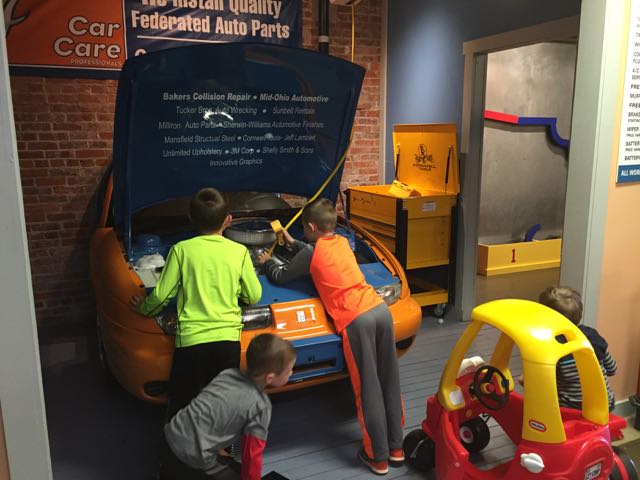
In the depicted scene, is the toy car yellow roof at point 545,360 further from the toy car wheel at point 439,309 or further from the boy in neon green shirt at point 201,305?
the toy car wheel at point 439,309

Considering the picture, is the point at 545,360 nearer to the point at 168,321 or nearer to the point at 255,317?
the point at 255,317

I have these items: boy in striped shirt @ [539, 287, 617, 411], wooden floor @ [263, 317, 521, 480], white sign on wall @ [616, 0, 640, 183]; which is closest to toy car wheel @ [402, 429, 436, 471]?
wooden floor @ [263, 317, 521, 480]

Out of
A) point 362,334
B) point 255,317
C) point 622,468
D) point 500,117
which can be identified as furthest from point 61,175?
point 500,117

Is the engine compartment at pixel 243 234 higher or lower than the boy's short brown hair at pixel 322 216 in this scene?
lower

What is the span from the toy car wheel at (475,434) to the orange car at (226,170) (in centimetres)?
60

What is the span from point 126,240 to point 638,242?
3.13 metres

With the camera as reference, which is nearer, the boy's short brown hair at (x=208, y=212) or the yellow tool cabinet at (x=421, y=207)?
the boy's short brown hair at (x=208, y=212)

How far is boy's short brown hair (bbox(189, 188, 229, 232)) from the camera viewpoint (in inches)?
110

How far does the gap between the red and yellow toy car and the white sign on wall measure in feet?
4.01

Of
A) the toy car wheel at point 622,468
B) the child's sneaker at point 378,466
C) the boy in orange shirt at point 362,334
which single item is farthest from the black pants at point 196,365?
the toy car wheel at point 622,468

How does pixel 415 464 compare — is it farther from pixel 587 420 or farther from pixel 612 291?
pixel 612 291

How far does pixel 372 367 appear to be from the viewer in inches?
114

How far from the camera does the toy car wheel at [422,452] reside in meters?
2.90

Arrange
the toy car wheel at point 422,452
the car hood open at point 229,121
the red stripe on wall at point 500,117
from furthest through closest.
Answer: the red stripe on wall at point 500,117
the car hood open at point 229,121
the toy car wheel at point 422,452
